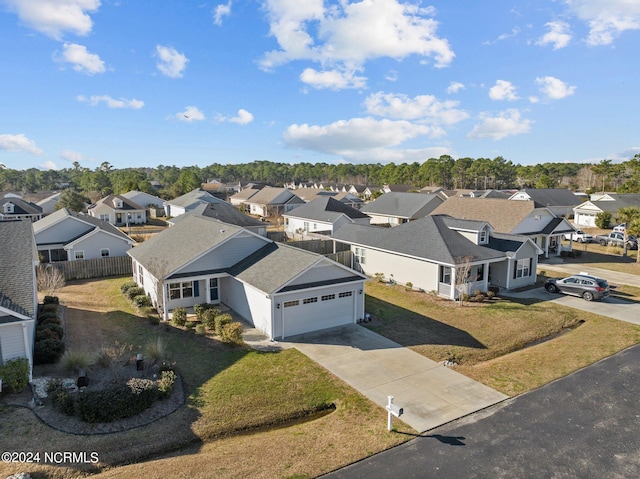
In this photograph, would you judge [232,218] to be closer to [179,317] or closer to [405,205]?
[405,205]

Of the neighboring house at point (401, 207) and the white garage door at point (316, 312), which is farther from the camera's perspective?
the neighboring house at point (401, 207)

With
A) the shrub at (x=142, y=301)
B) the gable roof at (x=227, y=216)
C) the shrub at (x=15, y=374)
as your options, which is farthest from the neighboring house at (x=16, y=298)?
the gable roof at (x=227, y=216)

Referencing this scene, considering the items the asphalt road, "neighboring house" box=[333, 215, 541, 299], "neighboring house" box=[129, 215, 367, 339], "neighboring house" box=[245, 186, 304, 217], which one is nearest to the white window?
"neighboring house" box=[129, 215, 367, 339]

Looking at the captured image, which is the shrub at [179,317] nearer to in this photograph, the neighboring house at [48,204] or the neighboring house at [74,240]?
the neighboring house at [74,240]

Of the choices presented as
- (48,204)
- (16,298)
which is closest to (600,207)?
(16,298)

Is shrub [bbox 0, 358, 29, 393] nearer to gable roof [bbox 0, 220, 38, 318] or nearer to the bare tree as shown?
gable roof [bbox 0, 220, 38, 318]

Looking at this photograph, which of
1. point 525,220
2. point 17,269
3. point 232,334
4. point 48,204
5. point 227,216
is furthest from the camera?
Result: point 48,204

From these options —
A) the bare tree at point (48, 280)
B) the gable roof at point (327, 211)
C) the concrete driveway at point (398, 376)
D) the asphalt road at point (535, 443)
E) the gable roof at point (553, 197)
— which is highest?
the gable roof at point (553, 197)
